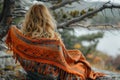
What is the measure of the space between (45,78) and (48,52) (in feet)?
1.28

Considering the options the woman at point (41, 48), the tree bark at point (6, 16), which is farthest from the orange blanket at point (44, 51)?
the tree bark at point (6, 16)

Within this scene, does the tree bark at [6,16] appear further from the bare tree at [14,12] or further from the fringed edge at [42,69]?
the fringed edge at [42,69]

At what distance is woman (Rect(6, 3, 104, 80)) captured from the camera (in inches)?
251

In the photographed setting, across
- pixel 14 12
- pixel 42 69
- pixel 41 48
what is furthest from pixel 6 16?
pixel 42 69

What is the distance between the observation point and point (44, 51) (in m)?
6.43

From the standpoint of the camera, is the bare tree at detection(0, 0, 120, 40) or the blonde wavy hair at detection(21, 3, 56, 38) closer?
the blonde wavy hair at detection(21, 3, 56, 38)

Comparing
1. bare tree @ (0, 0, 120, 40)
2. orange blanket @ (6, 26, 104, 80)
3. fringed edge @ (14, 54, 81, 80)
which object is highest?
bare tree @ (0, 0, 120, 40)

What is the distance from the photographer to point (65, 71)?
6598 mm

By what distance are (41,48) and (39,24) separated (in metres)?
0.31

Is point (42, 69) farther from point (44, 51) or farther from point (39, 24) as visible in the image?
point (39, 24)

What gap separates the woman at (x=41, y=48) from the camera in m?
6.39

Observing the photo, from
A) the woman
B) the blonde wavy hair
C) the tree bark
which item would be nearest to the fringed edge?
the woman

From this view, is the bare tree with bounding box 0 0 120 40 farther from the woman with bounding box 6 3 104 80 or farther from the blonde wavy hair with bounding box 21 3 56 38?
the blonde wavy hair with bounding box 21 3 56 38

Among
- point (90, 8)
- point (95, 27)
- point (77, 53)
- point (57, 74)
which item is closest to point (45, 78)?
point (57, 74)
